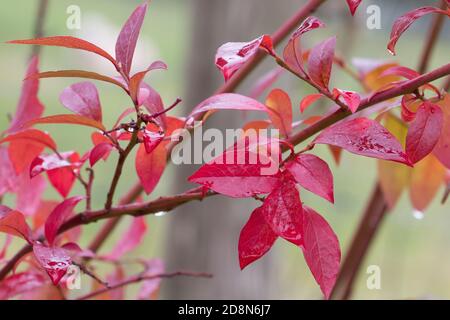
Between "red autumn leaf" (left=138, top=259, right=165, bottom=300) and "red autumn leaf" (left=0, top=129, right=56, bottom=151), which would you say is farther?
"red autumn leaf" (left=138, top=259, right=165, bottom=300)

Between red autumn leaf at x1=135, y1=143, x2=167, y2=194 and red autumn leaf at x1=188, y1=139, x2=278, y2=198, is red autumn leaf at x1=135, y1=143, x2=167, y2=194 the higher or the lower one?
the lower one

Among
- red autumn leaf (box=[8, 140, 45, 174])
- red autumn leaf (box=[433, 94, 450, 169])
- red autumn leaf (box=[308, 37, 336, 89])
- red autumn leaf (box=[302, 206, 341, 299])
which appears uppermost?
red autumn leaf (box=[308, 37, 336, 89])

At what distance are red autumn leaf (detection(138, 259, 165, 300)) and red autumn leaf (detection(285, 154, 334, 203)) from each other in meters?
0.24

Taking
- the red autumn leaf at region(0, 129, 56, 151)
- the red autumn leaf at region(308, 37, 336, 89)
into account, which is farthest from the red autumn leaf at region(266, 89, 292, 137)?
the red autumn leaf at region(0, 129, 56, 151)

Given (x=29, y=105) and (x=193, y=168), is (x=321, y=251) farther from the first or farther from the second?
(x=193, y=168)

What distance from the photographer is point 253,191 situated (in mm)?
371

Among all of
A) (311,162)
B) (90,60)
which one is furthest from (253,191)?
(90,60)

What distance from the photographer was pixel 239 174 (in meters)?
0.37

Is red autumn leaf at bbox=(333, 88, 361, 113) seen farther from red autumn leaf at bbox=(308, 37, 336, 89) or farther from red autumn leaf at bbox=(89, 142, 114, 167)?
red autumn leaf at bbox=(89, 142, 114, 167)

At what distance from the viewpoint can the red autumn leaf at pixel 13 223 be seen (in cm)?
41

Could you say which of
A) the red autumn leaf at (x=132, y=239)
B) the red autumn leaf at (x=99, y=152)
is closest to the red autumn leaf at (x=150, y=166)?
the red autumn leaf at (x=99, y=152)

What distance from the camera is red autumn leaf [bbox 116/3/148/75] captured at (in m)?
0.40

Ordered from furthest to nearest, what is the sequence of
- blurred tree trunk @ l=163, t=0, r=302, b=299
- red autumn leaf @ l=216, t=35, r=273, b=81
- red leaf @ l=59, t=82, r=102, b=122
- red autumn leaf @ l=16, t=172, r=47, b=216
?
blurred tree trunk @ l=163, t=0, r=302, b=299 → red autumn leaf @ l=16, t=172, r=47, b=216 → red leaf @ l=59, t=82, r=102, b=122 → red autumn leaf @ l=216, t=35, r=273, b=81
